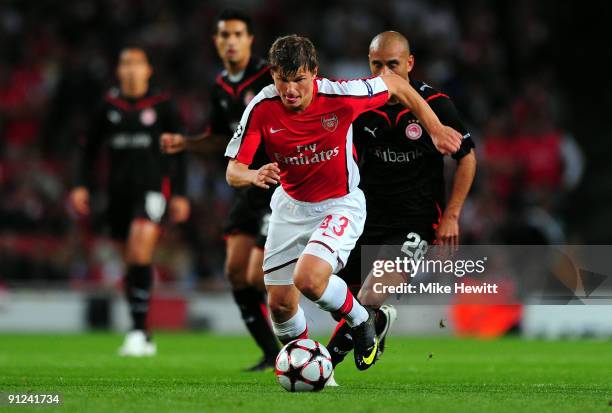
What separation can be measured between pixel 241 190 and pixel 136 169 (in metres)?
2.31

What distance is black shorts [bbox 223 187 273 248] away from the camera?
8484mm

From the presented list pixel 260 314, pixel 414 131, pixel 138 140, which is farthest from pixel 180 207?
pixel 414 131

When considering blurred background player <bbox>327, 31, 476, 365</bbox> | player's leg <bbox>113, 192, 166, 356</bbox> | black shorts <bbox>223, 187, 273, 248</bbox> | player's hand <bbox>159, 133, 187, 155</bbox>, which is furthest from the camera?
player's leg <bbox>113, 192, 166, 356</bbox>

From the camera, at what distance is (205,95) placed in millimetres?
17547

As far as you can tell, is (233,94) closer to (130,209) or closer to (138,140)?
(138,140)

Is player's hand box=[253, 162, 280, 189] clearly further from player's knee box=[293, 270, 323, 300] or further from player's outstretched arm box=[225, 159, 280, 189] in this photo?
player's knee box=[293, 270, 323, 300]

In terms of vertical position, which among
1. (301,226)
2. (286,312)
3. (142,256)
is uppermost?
(301,226)

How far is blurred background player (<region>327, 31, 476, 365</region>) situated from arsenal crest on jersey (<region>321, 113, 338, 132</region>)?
80 cm

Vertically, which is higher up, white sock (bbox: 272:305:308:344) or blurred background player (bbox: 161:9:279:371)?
blurred background player (bbox: 161:9:279:371)

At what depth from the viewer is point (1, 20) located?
59.6ft

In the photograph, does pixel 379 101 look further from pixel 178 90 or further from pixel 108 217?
pixel 178 90

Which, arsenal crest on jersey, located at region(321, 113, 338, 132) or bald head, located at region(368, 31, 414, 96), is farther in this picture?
bald head, located at region(368, 31, 414, 96)

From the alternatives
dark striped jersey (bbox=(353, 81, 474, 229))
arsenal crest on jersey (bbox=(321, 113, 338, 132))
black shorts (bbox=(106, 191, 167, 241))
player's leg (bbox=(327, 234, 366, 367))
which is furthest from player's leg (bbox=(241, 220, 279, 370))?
black shorts (bbox=(106, 191, 167, 241))

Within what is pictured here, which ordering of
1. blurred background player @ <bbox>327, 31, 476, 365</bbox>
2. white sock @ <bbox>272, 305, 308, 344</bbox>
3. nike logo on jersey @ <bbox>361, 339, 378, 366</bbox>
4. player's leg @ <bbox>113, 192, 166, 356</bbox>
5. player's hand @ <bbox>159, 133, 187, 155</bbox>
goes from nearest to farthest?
1. nike logo on jersey @ <bbox>361, 339, 378, 366</bbox>
2. white sock @ <bbox>272, 305, 308, 344</bbox>
3. blurred background player @ <bbox>327, 31, 476, 365</bbox>
4. player's hand @ <bbox>159, 133, 187, 155</bbox>
5. player's leg @ <bbox>113, 192, 166, 356</bbox>
